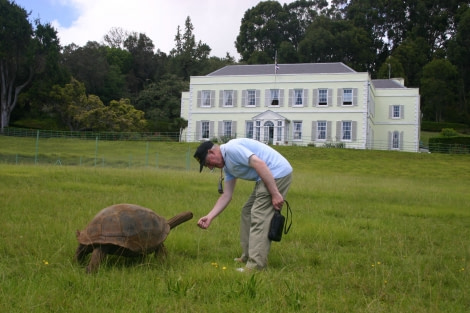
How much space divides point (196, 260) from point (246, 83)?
4501 cm

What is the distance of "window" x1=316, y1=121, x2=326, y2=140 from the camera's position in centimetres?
4738

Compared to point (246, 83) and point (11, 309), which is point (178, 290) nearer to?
point (11, 309)

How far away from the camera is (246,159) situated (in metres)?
5.23

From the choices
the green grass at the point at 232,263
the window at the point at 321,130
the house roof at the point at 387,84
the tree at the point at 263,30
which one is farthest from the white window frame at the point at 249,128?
the green grass at the point at 232,263

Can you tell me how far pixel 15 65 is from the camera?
50.5 metres

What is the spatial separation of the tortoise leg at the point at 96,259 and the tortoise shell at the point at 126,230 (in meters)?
0.08

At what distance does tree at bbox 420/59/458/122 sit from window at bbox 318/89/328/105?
21.2m

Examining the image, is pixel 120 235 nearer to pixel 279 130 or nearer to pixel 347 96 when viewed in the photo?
pixel 279 130

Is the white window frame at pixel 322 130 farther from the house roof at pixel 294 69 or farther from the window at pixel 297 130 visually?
the house roof at pixel 294 69

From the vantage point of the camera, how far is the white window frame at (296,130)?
48.2m

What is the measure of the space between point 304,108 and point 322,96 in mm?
2046

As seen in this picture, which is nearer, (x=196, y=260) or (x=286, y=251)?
(x=196, y=260)

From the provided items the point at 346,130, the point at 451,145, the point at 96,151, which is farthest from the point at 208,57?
the point at 96,151

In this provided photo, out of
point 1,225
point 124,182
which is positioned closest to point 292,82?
point 124,182
